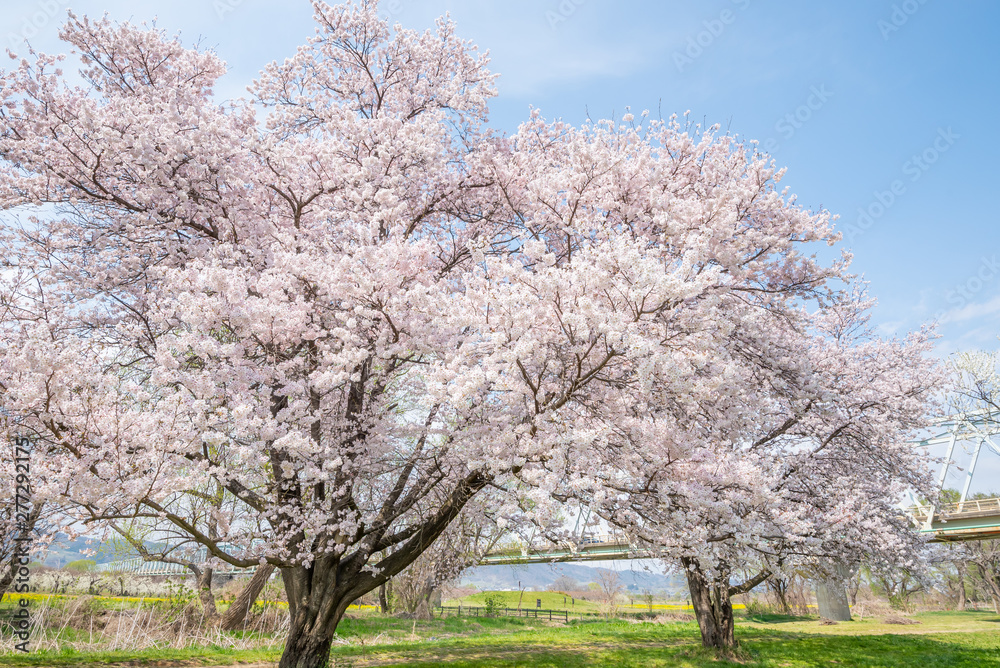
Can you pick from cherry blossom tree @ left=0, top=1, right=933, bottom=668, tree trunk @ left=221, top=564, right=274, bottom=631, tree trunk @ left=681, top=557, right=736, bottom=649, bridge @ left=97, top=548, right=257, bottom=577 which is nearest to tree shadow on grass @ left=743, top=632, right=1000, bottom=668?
tree trunk @ left=681, top=557, right=736, bottom=649

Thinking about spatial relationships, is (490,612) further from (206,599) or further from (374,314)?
(374,314)

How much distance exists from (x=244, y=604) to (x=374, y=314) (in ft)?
35.6

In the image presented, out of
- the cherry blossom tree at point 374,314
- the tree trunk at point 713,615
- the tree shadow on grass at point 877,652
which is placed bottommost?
the tree shadow on grass at point 877,652

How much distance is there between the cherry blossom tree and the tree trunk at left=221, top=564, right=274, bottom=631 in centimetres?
481

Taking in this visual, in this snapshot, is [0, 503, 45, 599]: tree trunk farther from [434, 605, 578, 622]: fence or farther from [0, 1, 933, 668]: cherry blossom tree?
[434, 605, 578, 622]: fence

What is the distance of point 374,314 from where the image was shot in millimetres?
6855

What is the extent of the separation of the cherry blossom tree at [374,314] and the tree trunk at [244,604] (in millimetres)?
4813

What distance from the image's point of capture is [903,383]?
14.0 meters

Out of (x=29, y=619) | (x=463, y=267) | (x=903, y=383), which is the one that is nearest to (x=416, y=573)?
(x=29, y=619)

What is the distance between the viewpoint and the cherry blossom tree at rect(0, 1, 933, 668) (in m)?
5.70

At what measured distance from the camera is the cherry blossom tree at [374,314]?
570cm

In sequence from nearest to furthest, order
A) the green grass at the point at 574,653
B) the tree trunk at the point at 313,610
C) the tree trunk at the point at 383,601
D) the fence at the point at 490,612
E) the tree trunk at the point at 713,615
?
the tree trunk at the point at 313,610, the green grass at the point at 574,653, the tree trunk at the point at 713,615, the tree trunk at the point at 383,601, the fence at the point at 490,612

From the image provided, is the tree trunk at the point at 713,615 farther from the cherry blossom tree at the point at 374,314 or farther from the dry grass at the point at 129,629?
the dry grass at the point at 129,629

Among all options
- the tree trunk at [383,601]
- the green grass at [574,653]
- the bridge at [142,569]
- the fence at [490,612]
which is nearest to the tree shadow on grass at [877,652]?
the green grass at [574,653]
